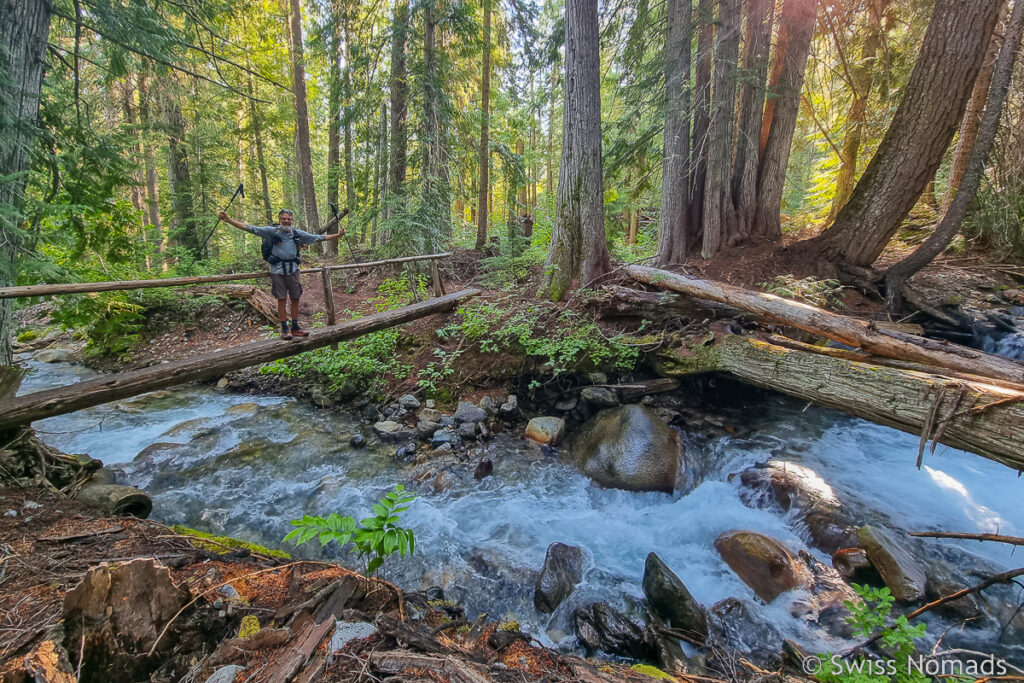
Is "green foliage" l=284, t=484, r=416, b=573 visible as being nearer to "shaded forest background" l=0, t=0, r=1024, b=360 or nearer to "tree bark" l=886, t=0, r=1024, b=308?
"shaded forest background" l=0, t=0, r=1024, b=360

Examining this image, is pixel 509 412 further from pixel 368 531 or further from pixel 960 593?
pixel 960 593

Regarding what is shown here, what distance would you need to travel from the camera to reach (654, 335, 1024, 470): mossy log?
9.45 feet

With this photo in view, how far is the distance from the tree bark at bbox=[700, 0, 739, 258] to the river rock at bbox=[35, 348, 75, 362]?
49.4 feet

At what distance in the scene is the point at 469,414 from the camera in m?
6.41

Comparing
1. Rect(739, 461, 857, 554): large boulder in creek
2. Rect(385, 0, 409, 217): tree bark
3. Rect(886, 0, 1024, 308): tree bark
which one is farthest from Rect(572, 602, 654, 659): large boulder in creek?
Rect(385, 0, 409, 217): tree bark

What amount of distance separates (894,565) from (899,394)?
5.27ft

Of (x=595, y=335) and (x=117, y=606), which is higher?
(x=595, y=335)

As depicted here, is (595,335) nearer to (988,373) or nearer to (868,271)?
(988,373)

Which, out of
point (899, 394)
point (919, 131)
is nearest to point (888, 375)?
point (899, 394)

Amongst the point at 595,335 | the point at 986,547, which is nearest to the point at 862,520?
the point at 986,547

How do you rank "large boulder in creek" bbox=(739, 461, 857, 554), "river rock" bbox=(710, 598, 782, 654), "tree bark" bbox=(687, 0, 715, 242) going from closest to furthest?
"river rock" bbox=(710, 598, 782, 654) → "large boulder in creek" bbox=(739, 461, 857, 554) → "tree bark" bbox=(687, 0, 715, 242)

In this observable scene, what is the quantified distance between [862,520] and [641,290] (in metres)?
3.86

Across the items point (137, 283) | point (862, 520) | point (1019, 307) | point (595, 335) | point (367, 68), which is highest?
point (367, 68)

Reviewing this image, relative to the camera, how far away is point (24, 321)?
12.9m
